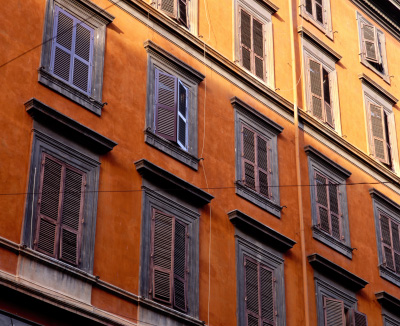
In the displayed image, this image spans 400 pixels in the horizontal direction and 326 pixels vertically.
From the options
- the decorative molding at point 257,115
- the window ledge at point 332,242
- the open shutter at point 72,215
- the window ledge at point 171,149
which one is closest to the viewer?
the open shutter at point 72,215

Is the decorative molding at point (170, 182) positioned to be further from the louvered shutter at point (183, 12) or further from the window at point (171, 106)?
the louvered shutter at point (183, 12)

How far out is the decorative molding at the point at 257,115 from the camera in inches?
786

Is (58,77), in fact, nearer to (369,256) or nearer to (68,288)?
(68,288)

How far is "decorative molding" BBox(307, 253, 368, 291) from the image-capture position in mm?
19844

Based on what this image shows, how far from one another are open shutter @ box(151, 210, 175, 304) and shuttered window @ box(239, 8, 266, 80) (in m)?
5.41

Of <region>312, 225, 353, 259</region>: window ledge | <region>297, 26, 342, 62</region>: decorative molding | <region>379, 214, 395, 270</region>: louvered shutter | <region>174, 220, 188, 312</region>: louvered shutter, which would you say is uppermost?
<region>297, 26, 342, 62</region>: decorative molding

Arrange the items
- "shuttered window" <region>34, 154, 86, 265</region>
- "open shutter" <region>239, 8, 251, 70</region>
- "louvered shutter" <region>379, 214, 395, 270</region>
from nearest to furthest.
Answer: "shuttered window" <region>34, 154, 86, 265</region> → "open shutter" <region>239, 8, 251, 70</region> → "louvered shutter" <region>379, 214, 395, 270</region>

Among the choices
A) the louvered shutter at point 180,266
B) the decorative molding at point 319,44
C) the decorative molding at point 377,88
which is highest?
the decorative molding at point 319,44

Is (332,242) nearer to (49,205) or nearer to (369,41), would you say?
(369,41)

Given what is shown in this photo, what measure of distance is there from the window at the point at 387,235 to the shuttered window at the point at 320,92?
7.06ft

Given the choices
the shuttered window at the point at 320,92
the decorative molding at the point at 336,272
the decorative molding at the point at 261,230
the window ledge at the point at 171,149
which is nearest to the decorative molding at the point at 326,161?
the shuttered window at the point at 320,92

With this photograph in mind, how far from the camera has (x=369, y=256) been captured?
71.6ft

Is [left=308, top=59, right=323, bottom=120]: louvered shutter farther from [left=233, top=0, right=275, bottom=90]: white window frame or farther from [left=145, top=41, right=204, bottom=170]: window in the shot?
[left=145, top=41, right=204, bottom=170]: window

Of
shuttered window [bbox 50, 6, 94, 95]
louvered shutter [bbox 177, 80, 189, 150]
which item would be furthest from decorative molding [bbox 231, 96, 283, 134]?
shuttered window [bbox 50, 6, 94, 95]
